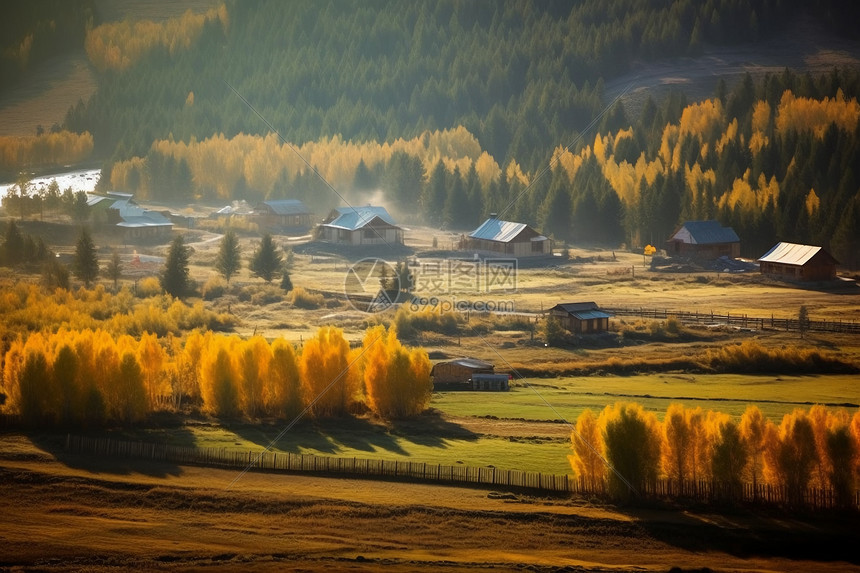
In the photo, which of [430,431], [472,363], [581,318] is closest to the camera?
[430,431]

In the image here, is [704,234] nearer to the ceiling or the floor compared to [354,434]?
nearer to the ceiling

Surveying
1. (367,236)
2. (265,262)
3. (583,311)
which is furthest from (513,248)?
(583,311)

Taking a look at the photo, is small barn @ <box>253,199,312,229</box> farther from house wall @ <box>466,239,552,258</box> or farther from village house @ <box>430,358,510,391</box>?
village house @ <box>430,358,510,391</box>

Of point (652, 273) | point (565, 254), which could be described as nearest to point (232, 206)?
point (565, 254)

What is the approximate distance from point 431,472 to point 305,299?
146 ft

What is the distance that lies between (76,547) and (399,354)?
23217mm

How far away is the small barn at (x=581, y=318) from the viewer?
83.1 metres

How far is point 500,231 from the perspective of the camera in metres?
119

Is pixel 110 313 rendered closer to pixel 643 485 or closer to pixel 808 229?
pixel 643 485

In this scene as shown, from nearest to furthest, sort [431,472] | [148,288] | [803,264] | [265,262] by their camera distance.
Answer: [431,472]
[148,288]
[803,264]
[265,262]

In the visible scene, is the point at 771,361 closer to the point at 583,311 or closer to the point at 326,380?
the point at 583,311

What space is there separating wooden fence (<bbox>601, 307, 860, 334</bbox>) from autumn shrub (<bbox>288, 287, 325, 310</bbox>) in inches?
921

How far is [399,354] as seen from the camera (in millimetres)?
63031

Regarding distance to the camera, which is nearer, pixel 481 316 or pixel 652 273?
pixel 481 316
